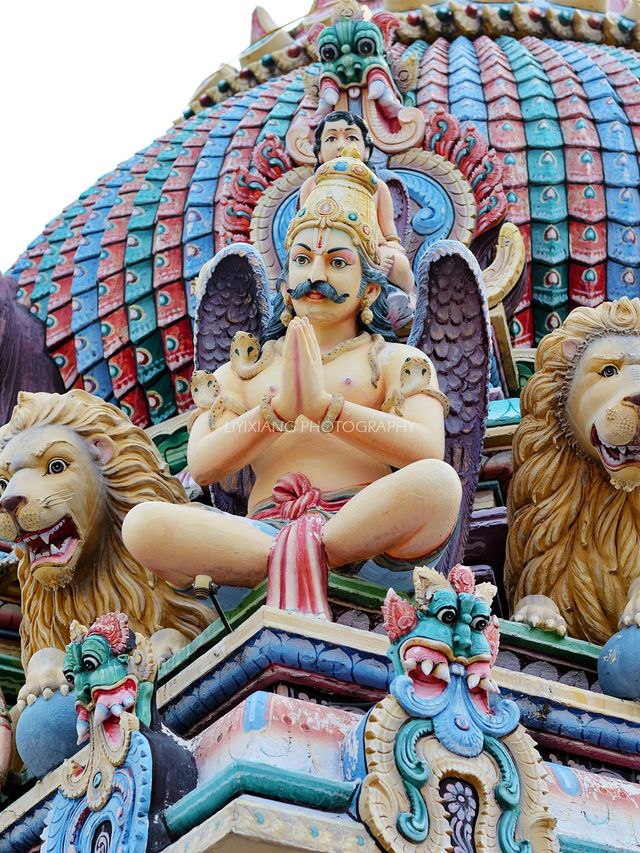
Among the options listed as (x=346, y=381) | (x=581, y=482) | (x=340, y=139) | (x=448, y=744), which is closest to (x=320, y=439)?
(x=346, y=381)

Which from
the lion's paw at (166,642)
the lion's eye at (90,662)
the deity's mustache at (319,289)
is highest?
the deity's mustache at (319,289)

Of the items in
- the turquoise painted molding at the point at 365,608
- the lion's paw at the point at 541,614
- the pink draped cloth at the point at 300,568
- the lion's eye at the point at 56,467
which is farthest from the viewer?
the lion's eye at the point at 56,467

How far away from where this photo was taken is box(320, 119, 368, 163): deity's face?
10.3m

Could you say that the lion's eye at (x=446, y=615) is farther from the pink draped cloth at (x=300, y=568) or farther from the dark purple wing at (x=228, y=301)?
the dark purple wing at (x=228, y=301)


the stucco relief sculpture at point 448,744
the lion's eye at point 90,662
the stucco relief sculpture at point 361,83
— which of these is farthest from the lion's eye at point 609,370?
the stucco relief sculpture at point 361,83

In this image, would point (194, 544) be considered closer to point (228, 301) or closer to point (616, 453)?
point (616, 453)

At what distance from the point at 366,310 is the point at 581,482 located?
1398 millimetres

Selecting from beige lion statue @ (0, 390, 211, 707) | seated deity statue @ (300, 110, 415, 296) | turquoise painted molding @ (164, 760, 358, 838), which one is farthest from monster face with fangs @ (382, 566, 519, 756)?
seated deity statue @ (300, 110, 415, 296)

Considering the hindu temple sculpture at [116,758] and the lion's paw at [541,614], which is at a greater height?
the hindu temple sculpture at [116,758]

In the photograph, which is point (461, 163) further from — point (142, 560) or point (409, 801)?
point (409, 801)

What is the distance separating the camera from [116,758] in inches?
241

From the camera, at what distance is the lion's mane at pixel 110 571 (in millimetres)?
8016

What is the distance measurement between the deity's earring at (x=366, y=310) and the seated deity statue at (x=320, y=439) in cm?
1

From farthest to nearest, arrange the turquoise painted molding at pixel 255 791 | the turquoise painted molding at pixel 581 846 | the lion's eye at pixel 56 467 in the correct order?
1. the lion's eye at pixel 56 467
2. the turquoise painted molding at pixel 581 846
3. the turquoise painted molding at pixel 255 791
